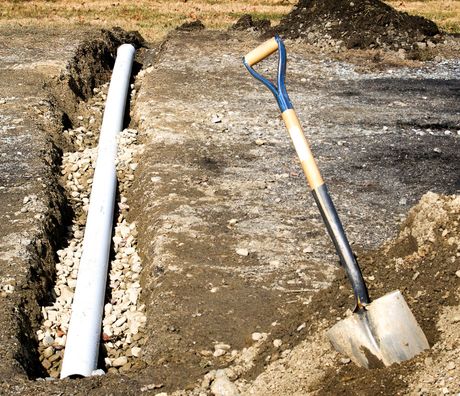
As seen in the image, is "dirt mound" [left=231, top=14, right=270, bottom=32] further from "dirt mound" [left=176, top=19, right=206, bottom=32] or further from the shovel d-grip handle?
the shovel d-grip handle

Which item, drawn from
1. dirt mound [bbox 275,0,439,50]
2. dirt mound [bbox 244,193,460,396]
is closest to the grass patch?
dirt mound [bbox 275,0,439,50]

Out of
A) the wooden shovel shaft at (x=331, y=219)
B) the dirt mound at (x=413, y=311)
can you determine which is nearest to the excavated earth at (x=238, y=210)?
the dirt mound at (x=413, y=311)

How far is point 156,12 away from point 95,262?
10788mm

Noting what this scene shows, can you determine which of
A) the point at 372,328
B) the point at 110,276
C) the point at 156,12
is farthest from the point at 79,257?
the point at 156,12

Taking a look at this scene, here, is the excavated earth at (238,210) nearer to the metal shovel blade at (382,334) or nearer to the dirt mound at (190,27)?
the metal shovel blade at (382,334)

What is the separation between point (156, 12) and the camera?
16.1 m

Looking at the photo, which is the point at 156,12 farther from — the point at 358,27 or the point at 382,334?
the point at 382,334

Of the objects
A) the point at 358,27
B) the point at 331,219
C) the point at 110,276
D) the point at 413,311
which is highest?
the point at 331,219

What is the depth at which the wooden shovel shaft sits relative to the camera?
4703 millimetres

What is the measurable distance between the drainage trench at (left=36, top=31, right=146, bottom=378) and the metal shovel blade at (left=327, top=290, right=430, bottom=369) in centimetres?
170

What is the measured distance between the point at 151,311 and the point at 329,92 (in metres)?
5.62

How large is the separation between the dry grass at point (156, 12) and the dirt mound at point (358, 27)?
2509mm

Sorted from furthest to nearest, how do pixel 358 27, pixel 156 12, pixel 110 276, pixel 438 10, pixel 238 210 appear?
pixel 438 10 < pixel 156 12 < pixel 358 27 < pixel 238 210 < pixel 110 276

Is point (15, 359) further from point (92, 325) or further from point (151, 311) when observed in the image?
point (151, 311)
